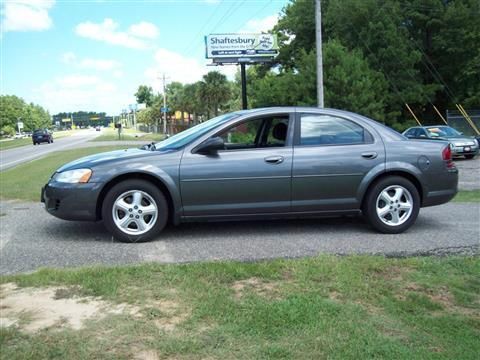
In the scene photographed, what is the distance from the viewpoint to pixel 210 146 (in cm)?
584

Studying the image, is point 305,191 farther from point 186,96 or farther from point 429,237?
point 186,96

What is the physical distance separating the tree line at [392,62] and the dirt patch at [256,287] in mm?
24392

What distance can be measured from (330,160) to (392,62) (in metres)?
29.3

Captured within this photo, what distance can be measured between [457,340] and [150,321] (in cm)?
195

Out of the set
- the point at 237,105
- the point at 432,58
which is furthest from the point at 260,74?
the point at 237,105

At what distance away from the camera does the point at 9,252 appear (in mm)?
5379

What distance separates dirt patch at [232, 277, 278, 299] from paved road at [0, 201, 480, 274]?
837mm

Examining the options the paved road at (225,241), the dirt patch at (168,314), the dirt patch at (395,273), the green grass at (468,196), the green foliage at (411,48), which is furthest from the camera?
the green foliage at (411,48)

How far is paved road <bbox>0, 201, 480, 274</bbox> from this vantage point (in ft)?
17.0

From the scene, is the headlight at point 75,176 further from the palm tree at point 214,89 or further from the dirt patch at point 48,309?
the palm tree at point 214,89

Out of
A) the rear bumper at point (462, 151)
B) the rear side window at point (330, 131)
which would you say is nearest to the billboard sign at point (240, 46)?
the rear bumper at point (462, 151)

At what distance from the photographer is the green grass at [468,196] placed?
353 inches

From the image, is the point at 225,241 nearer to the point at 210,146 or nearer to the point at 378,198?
the point at 210,146

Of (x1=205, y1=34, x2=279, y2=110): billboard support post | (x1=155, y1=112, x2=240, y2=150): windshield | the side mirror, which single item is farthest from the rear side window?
(x1=205, y1=34, x2=279, y2=110): billboard support post
